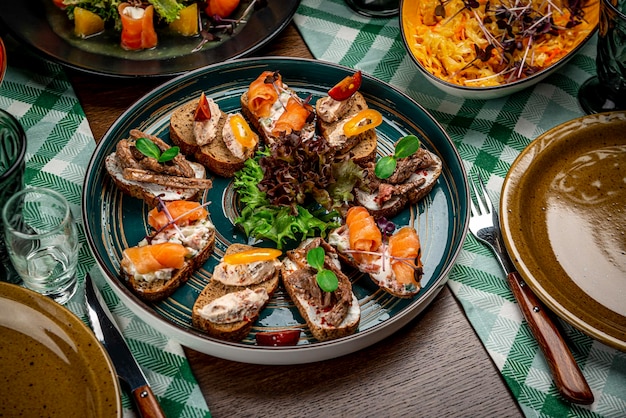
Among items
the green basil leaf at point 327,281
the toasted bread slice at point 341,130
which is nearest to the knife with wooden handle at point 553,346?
the green basil leaf at point 327,281

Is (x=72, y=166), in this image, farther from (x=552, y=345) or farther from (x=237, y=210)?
(x=552, y=345)

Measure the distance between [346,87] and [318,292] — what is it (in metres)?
0.98

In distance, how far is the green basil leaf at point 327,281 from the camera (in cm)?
236

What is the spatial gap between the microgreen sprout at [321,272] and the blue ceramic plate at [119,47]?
119cm

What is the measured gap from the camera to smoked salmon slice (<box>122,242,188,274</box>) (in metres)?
2.43

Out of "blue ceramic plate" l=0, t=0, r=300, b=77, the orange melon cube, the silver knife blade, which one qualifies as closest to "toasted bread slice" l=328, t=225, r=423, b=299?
the silver knife blade

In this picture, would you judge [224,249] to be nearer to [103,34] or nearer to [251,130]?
[251,130]

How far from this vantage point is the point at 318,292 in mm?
2441

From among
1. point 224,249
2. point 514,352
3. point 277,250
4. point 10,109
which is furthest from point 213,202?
point 514,352

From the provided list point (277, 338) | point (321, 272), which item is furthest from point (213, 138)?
point (277, 338)

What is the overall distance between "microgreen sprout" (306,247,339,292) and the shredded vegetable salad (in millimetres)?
1133

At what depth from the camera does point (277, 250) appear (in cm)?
253

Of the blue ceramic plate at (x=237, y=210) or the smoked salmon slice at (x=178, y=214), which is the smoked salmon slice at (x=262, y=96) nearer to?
the blue ceramic plate at (x=237, y=210)

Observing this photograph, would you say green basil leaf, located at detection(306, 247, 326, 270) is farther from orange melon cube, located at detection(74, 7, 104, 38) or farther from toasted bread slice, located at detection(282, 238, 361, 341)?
orange melon cube, located at detection(74, 7, 104, 38)
